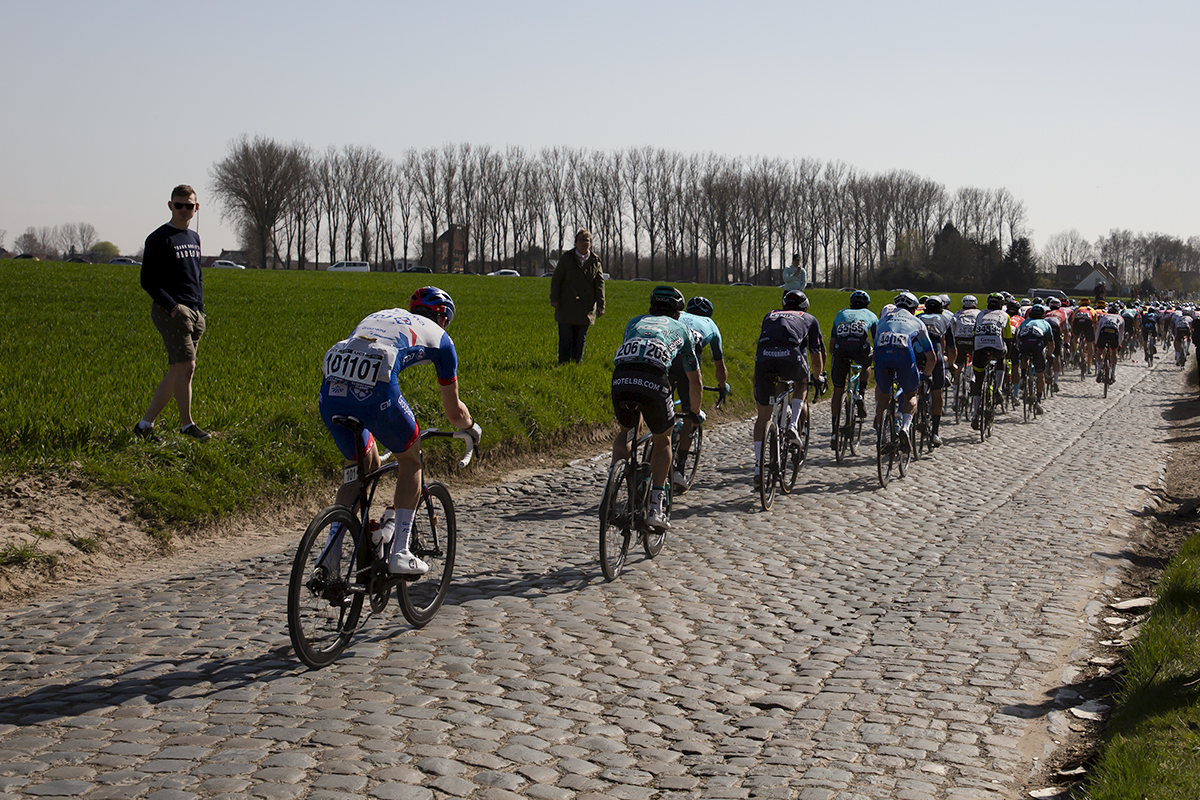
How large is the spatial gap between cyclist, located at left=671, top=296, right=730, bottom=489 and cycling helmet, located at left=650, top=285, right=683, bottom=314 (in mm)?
1424

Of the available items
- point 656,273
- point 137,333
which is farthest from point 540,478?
point 656,273

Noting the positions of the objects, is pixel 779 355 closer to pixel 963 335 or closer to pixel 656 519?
pixel 656 519

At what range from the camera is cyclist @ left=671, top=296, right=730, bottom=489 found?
1023 cm

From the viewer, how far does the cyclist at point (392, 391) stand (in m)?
5.65

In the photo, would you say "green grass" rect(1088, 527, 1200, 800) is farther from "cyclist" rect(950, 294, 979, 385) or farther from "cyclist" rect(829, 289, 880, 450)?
"cyclist" rect(950, 294, 979, 385)

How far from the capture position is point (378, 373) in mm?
5617

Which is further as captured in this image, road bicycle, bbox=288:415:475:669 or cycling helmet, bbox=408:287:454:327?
cycling helmet, bbox=408:287:454:327

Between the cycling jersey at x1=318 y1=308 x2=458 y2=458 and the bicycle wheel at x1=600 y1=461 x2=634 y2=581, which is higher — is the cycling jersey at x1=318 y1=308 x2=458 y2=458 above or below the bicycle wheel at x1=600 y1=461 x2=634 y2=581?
above

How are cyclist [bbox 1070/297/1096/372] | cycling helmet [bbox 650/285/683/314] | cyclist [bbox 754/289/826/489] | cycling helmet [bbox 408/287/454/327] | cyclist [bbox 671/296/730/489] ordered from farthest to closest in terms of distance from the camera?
cyclist [bbox 1070/297/1096/372] → cyclist [bbox 754/289/826/489] → cyclist [bbox 671/296/730/489] → cycling helmet [bbox 650/285/683/314] → cycling helmet [bbox 408/287/454/327]

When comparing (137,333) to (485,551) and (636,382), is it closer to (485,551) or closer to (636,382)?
(485,551)

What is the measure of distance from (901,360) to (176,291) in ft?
25.2

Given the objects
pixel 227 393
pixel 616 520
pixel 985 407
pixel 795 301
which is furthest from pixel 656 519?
pixel 985 407

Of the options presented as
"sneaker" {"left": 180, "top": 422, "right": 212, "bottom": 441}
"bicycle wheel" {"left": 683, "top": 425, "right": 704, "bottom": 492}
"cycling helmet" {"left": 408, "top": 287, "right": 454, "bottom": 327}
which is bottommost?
"bicycle wheel" {"left": 683, "top": 425, "right": 704, "bottom": 492}

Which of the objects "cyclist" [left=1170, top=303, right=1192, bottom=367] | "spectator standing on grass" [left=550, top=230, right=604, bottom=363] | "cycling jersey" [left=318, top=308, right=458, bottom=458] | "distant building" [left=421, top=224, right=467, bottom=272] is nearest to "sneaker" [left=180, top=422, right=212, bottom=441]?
"cycling jersey" [left=318, top=308, right=458, bottom=458]
